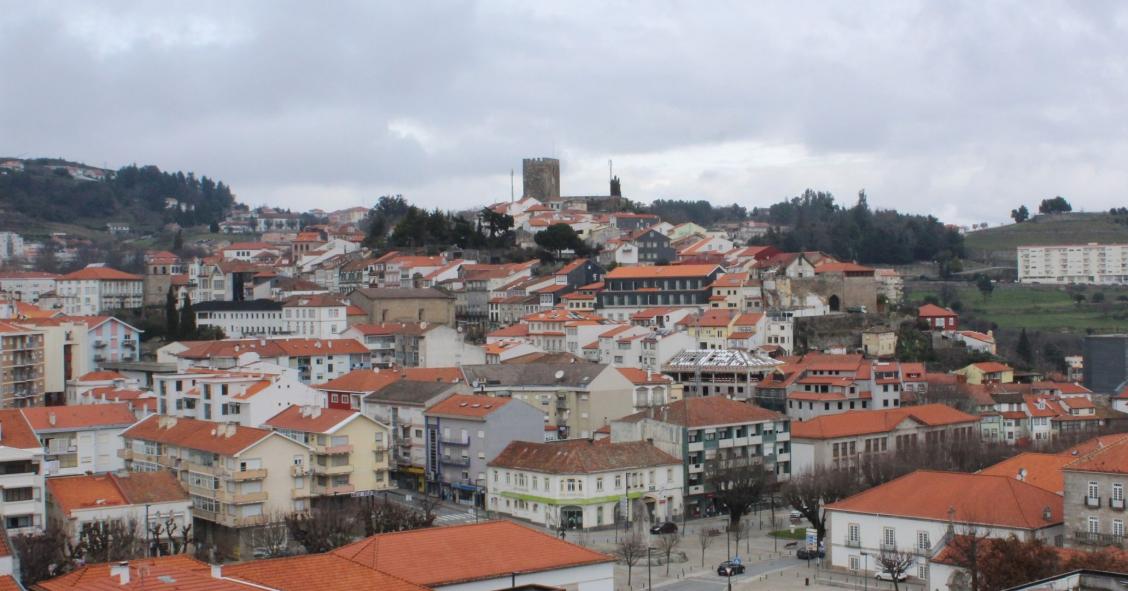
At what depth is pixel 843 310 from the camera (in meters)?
71.3

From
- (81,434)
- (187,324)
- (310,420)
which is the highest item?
(187,324)

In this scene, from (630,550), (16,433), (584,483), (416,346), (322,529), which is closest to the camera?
(322,529)

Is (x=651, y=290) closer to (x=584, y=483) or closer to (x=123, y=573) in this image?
(x=584, y=483)

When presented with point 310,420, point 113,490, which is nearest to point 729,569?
point 310,420

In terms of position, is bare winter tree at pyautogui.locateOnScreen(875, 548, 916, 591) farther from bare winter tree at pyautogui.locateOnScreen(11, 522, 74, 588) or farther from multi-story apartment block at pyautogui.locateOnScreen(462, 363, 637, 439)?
bare winter tree at pyautogui.locateOnScreen(11, 522, 74, 588)

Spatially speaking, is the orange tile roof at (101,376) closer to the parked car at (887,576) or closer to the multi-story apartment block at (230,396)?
the multi-story apartment block at (230,396)

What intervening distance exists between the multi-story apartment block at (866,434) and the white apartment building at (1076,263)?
219 feet

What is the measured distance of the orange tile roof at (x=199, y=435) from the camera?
1515 inches

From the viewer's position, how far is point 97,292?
260 feet

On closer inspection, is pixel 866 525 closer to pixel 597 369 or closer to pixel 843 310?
pixel 597 369

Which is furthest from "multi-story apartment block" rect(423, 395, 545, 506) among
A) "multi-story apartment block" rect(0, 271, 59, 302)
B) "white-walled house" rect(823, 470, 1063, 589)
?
"multi-story apartment block" rect(0, 271, 59, 302)

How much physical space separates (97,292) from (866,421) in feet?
158

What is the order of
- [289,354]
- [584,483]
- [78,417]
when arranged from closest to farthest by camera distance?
1. [584,483]
2. [78,417]
3. [289,354]

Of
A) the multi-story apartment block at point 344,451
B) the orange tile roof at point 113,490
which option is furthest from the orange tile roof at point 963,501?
the orange tile roof at point 113,490
